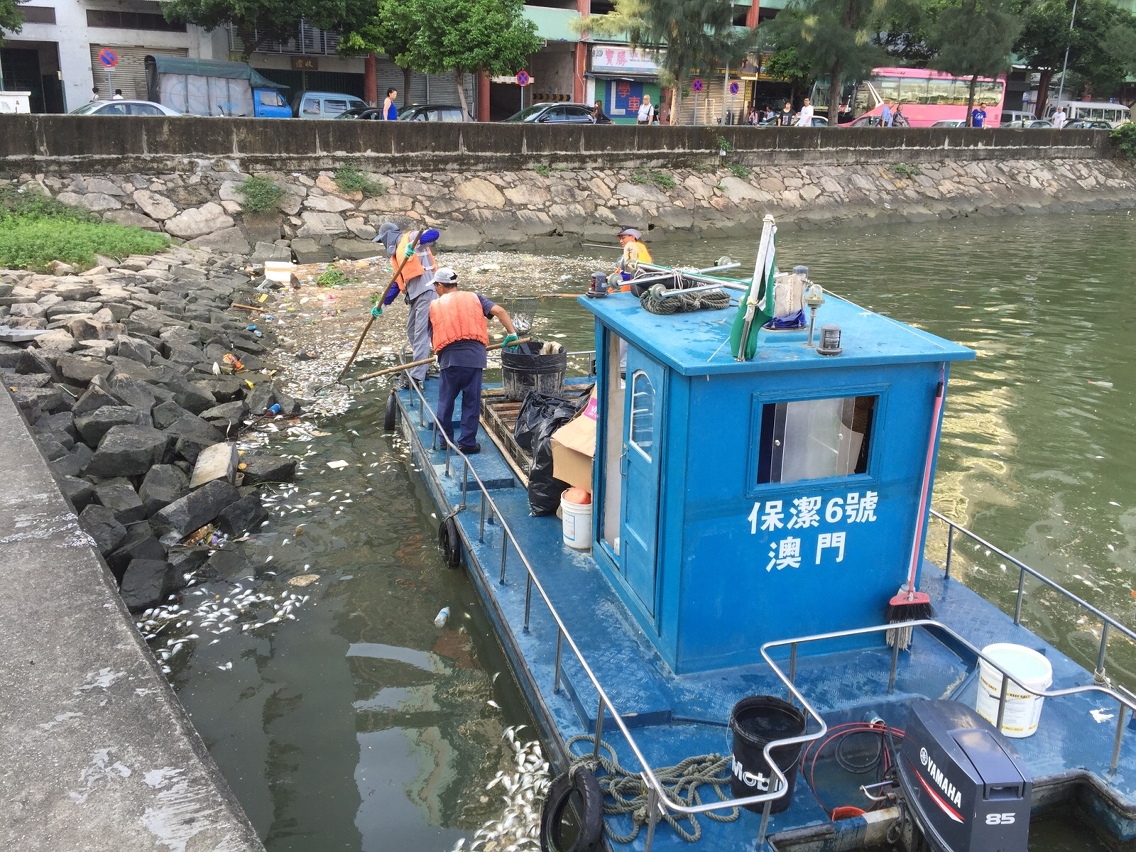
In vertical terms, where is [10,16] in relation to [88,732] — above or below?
above

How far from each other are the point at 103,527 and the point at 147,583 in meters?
0.74

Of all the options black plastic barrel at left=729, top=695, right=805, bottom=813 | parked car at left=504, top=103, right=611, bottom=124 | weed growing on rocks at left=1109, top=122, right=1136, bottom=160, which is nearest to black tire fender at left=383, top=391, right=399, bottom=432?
black plastic barrel at left=729, top=695, right=805, bottom=813

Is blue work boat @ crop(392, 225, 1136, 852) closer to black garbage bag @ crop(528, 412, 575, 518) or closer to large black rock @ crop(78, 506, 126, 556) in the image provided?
black garbage bag @ crop(528, 412, 575, 518)

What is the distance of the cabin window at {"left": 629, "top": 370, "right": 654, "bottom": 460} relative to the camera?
5.85m

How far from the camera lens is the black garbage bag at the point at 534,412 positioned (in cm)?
870

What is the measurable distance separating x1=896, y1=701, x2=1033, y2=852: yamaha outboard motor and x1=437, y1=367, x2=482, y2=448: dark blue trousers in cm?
584

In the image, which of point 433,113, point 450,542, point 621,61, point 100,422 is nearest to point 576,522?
point 450,542

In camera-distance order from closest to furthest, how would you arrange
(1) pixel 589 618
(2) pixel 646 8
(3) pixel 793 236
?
(1) pixel 589 618 < (3) pixel 793 236 < (2) pixel 646 8

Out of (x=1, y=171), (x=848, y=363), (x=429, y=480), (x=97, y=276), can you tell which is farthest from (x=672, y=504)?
(x=1, y=171)

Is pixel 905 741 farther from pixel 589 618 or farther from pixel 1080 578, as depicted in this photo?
pixel 1080 578

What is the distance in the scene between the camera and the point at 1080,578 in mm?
8664

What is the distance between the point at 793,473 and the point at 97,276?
13753 millimetres

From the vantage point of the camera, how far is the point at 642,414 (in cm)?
600

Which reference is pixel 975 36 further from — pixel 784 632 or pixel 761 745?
pixel 761 745
